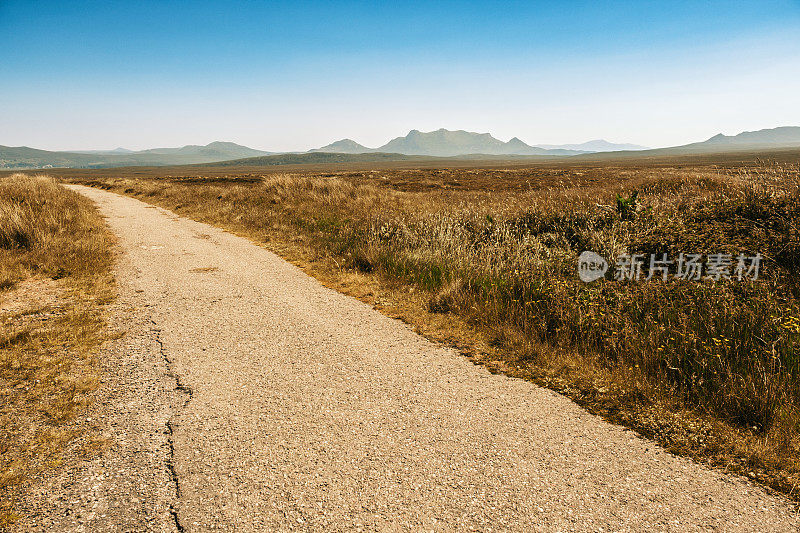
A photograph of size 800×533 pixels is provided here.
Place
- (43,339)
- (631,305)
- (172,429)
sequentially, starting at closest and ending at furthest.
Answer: (172,429) → (43,339) → (631,305)

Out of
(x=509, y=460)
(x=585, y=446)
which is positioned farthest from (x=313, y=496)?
(x=585, y=446)

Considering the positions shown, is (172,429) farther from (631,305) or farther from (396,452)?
(631,305)

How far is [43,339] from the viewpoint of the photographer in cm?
522

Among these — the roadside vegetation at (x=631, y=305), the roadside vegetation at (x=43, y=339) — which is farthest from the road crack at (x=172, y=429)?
the roadside vegetation at (x=631, y=305)

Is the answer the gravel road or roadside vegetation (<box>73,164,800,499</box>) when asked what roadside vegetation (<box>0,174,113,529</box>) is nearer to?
the gravel road

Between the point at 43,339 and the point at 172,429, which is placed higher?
the point at 43,339

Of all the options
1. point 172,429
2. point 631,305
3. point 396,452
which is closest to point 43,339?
point 172,429

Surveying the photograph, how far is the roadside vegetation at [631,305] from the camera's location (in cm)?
371

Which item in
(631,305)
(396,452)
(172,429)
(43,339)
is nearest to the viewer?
(396,452)

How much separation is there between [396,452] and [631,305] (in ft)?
14.2

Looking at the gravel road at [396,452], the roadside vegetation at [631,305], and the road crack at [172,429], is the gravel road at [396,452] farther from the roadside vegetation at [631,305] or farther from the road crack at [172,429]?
the roadside vegetation at [631,305]

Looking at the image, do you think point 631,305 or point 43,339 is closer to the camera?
point 43,339

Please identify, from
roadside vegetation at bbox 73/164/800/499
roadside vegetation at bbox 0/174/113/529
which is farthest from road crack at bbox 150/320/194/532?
roadside vegetation at bbox 73/164/800/499

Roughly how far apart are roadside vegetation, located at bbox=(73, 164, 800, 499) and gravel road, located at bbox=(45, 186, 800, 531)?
1.62ft
